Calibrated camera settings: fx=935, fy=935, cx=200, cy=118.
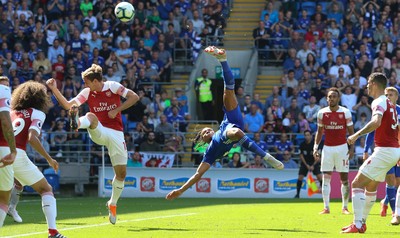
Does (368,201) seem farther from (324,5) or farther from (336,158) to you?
(324,5)

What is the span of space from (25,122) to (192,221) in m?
6.06

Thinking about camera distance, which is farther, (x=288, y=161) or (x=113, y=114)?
(x=288, y=161)

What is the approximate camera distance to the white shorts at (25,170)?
12875mm

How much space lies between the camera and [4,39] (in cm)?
3553

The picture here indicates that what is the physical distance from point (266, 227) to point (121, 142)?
3.05 meters

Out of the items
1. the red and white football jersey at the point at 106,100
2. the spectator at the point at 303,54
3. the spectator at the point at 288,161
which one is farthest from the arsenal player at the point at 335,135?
the spectator at the point at 303,54

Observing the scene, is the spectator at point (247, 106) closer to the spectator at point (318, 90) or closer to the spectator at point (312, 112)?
the spectator at point (312, 112)

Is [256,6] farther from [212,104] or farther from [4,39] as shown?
[4,39]

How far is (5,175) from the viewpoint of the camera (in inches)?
449

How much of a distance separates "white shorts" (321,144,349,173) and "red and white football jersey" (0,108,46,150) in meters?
10.4

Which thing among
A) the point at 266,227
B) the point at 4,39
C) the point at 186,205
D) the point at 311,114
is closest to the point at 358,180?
the point at 266,227

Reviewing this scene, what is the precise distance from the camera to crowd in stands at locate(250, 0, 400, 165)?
3231 cm

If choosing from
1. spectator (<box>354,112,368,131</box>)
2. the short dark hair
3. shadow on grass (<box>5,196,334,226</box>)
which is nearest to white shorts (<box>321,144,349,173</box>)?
shadow on grass (<box>5,196,334,226</box>)

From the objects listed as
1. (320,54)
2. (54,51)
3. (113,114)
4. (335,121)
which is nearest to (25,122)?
(113,114)
